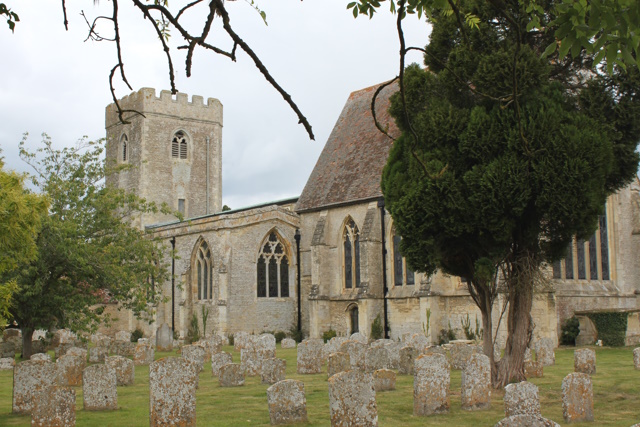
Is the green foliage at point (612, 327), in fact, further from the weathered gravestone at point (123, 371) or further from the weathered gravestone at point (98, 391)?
the weathered gravestone at point (98, 391)

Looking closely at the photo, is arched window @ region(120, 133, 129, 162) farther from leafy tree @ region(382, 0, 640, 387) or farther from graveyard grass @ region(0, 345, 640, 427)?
leafy tree @ region(382, 0, 640, 387)

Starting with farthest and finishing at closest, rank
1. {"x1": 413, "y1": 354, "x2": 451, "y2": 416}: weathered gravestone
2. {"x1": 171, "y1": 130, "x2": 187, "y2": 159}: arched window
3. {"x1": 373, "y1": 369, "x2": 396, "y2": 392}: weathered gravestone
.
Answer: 1. {"x1": 171, "y1": 130, "x2": 187, "y2": 159}: arched window
2. {"x1": 373, "y1": 369, "x2": 396, "y2": 392}: weathered gravestone
3. {"x1": 413, "y1": 354, "x2": 451, "y2": 416}: weathered gravestone

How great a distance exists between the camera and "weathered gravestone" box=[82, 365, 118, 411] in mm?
11641

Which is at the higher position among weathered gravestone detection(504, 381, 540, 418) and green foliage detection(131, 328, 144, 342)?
weathered gravestone detection(504, 381, 540, 418)

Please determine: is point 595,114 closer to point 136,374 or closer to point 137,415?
point 137,415

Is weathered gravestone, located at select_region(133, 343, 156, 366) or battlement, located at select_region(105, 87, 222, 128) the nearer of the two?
weathered gravestone, located at select_region(133, 343, 156, 366)

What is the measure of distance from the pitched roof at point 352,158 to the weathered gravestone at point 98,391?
16479 millimetres

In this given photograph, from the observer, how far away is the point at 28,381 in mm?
11578

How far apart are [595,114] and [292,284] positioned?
1983cm

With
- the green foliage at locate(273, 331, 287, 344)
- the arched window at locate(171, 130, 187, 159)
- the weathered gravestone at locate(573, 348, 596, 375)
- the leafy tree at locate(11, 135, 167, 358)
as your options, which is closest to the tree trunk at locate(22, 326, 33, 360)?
the leafy tree at locate(11, 135, 167, 358)

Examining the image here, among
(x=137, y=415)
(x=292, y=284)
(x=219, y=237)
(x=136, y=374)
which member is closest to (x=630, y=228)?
(x=292, y=284)

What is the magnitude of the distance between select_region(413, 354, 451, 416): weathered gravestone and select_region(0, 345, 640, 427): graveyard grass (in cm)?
19

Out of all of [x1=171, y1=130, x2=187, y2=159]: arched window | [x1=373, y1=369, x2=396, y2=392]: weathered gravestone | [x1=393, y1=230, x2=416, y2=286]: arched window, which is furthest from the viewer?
[x1=171, y1=130, x2=187, y2=159]: arched window

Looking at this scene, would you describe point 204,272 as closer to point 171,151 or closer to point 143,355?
point 143,355
